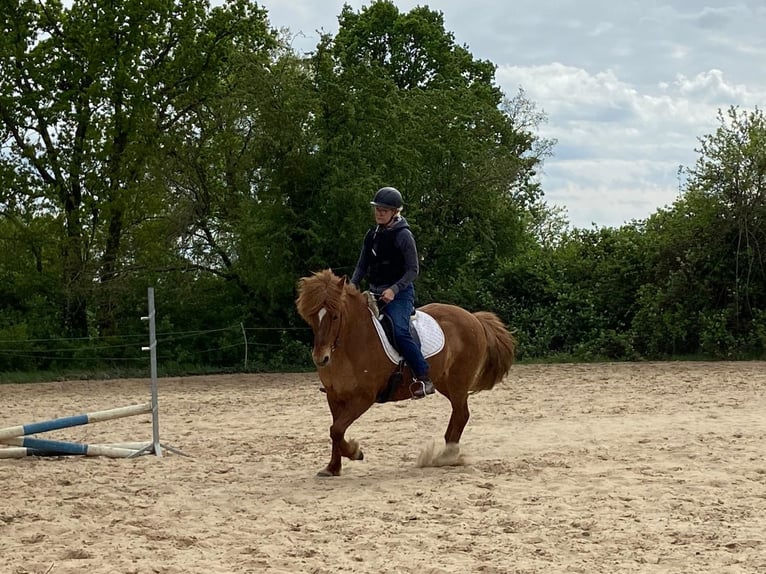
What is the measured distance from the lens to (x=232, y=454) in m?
8.50

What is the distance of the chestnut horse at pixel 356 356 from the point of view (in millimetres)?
6961

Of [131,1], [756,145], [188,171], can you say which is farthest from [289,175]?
[756,145]

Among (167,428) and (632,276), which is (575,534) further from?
(632,276)

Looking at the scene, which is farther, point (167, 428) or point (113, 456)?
point (167, 428)

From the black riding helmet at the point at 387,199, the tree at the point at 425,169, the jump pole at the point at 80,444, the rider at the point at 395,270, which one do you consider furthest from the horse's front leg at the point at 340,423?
the tree at the point at 425,169

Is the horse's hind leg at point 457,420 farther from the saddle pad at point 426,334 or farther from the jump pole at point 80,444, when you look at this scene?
the jump pole at point 80,444

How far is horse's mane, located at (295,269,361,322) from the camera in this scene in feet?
22.8

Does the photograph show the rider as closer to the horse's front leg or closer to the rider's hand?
the rider's hand

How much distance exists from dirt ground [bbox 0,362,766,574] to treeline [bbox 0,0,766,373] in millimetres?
6733

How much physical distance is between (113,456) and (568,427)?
4.66m

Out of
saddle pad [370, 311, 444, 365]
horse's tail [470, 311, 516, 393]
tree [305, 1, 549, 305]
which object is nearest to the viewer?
saddle pad [370, 311, 444, 365]

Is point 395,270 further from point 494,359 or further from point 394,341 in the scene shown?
point 494,359

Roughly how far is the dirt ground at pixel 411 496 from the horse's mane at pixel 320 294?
1334 millimetres

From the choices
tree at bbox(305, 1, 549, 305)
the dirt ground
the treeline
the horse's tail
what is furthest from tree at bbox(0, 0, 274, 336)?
the horse's tail
